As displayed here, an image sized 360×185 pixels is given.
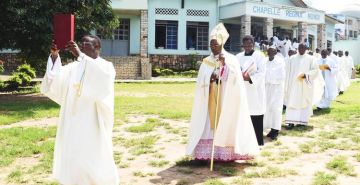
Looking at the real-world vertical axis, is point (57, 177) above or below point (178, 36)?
below

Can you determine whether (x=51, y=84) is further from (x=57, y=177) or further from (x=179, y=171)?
(x=179, y=171)

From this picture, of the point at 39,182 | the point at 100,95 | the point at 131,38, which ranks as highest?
the point at 131,38

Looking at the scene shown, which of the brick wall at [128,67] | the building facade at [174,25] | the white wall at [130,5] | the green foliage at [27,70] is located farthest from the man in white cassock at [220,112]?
the white wall at [130,5]

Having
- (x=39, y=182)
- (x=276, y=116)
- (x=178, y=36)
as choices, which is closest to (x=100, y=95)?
(x=39, y=182)

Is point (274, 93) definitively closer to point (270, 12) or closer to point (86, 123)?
point (86, 123)

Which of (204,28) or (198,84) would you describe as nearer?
(198,84)

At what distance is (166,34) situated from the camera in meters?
32.2

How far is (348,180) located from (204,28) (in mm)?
27145

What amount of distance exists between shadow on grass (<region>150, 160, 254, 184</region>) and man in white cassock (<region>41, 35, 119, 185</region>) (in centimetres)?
133

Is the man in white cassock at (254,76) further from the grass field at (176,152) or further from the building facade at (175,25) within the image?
the building facade at (175,25)

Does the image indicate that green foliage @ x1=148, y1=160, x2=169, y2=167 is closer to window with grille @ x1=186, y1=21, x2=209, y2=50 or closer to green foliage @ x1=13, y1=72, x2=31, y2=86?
green foliage @ x1=13, y1=72, x2=31, y2=86

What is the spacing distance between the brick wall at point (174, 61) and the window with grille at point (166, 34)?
805 millimetres

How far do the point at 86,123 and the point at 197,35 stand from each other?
28016mm

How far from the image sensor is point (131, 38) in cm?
3212
